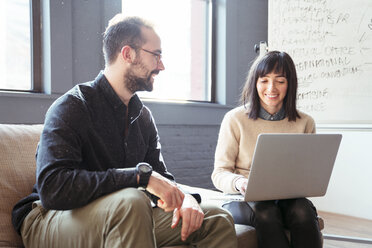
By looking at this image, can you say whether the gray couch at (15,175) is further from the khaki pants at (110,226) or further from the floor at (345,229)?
the floor at (345,229)

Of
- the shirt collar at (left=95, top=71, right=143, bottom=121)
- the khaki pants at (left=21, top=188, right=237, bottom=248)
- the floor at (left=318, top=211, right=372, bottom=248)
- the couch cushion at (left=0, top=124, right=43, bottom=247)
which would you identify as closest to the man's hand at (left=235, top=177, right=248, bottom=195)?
the khaki pants at (left=21, top=188, right=237, bottom=248)

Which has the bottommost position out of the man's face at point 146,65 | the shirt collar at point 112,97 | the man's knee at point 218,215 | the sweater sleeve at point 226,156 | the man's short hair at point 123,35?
the man's knee at point 218,215

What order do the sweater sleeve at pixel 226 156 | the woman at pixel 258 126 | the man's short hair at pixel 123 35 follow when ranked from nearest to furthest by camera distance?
the man's short hair at pixel 123 35, the woman at pixel 258 126, the sweater sleeve at pixel 226 156

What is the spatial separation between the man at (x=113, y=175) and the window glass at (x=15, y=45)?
1.32m

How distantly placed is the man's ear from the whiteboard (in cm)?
158

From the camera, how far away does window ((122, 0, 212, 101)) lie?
3.24 metres

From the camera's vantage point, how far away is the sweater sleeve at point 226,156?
1.55m

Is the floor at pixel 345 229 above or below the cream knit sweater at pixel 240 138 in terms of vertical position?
below

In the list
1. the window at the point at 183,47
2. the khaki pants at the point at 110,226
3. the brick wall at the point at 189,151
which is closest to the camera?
the khaki pants at the point at 110,226

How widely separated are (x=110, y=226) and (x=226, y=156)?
78 cm

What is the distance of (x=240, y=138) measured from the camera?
1670mm

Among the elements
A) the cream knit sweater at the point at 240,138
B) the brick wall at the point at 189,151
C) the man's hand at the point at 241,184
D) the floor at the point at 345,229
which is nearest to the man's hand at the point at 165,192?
the man's hand at the point at 241,184

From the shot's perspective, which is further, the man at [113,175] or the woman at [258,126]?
the woman at [258,126]

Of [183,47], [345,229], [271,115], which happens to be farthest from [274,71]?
[183,47]
